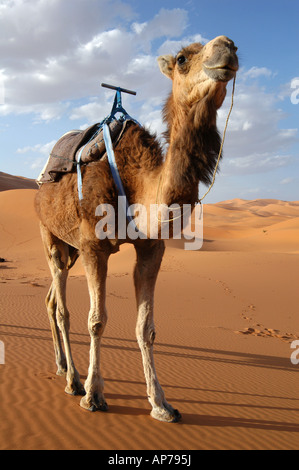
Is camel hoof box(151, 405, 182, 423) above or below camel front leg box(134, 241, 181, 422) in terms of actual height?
below

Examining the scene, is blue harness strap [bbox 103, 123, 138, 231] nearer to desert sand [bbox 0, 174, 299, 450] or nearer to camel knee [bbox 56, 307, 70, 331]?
camel knee [bbox 56, 307, 70, 331]

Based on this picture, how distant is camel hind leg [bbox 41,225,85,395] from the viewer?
4504mm

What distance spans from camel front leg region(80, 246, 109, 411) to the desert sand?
15 cm

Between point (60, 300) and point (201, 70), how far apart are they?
10.6 feet

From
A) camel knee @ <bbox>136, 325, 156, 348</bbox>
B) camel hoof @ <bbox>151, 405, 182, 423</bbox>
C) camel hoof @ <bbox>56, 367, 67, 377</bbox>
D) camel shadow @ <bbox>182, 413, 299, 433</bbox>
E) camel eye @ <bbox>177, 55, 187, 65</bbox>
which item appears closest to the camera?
camel eye @ <bbox>177, 55, 187, 65</bbox>

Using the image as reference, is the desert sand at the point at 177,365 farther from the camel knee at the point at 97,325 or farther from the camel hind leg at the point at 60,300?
the camel knee at the point at 97,325

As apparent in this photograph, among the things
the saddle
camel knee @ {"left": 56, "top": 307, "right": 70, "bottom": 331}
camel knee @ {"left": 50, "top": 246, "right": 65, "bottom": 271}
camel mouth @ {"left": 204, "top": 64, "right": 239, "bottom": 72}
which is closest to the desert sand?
camel knee @ {"left": 56, "top": 307, "right": 70, "bottom": 331}

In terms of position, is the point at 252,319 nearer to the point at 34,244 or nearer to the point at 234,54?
the point at 234,54

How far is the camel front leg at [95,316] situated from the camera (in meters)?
3.89

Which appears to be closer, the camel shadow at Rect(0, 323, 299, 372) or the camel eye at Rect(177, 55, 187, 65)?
the camel eye at Rect(177, 55, 187, 65)

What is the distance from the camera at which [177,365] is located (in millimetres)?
6574

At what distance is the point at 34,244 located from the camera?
81.9 ft

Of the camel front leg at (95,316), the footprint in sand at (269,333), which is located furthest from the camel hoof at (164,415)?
the footprint in sand at (269,333)
